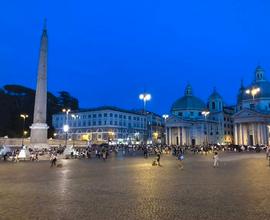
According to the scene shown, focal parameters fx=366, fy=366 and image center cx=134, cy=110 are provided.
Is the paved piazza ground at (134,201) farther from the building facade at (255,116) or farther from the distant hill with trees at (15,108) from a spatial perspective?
the building facade at (255,116)

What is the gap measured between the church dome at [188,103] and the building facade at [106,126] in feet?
39.7

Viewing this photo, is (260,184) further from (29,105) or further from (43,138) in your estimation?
(29,105)

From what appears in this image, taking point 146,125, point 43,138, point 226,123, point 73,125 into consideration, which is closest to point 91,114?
point 73,125

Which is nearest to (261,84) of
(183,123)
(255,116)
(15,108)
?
(255,116)

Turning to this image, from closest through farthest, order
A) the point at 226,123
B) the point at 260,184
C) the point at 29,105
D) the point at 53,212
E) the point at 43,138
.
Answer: the point at 53,212 < the point at 260,184 < the point at 43,138 < the point at 29,105 < the point at 226,123

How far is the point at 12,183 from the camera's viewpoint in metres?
14.6

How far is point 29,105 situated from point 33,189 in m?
74.2

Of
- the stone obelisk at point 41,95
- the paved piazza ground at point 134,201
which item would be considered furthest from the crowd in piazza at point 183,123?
the paved piazza ground at point 134,201

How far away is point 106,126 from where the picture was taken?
112m

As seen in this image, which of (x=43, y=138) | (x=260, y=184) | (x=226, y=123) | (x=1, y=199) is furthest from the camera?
(x=226, y=123)

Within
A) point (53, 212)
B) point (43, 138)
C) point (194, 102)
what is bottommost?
point (53, 212)

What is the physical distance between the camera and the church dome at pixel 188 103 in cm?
11831

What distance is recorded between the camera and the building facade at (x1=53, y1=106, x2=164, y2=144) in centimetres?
11188

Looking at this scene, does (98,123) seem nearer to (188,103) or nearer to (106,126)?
(106,126)
